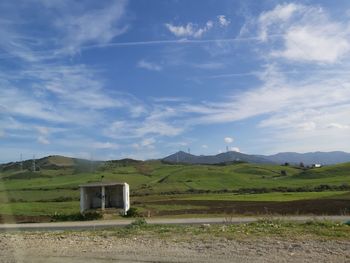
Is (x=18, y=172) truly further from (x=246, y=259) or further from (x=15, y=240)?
(x=246, y=259)

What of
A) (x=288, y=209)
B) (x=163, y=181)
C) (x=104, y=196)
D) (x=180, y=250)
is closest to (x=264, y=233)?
(x=180, y=250)

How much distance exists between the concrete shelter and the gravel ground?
3643 cm

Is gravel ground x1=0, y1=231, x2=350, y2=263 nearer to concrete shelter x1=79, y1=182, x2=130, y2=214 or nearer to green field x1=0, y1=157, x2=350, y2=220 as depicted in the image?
concrete shelter x1=79, y1=182, x2=130, y2=214

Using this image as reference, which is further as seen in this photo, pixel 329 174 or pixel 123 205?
pixel 329 174

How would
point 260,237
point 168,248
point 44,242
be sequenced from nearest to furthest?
point 168,248 < point 260,237 < point 44,242

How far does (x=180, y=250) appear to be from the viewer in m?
13.5

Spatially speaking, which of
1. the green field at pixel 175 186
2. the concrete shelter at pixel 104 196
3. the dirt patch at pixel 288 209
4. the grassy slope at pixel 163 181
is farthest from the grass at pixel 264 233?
the grassy slope at pixel 163 181

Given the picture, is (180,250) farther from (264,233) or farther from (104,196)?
(104,196)

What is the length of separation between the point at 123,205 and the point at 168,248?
39361mm

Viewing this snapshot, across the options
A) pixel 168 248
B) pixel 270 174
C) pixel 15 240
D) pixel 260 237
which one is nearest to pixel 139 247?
pixel 168 248

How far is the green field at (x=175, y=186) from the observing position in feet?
251

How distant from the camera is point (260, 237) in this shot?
15109 mm

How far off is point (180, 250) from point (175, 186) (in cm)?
9742

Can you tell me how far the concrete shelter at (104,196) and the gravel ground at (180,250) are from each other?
36.4 meters
